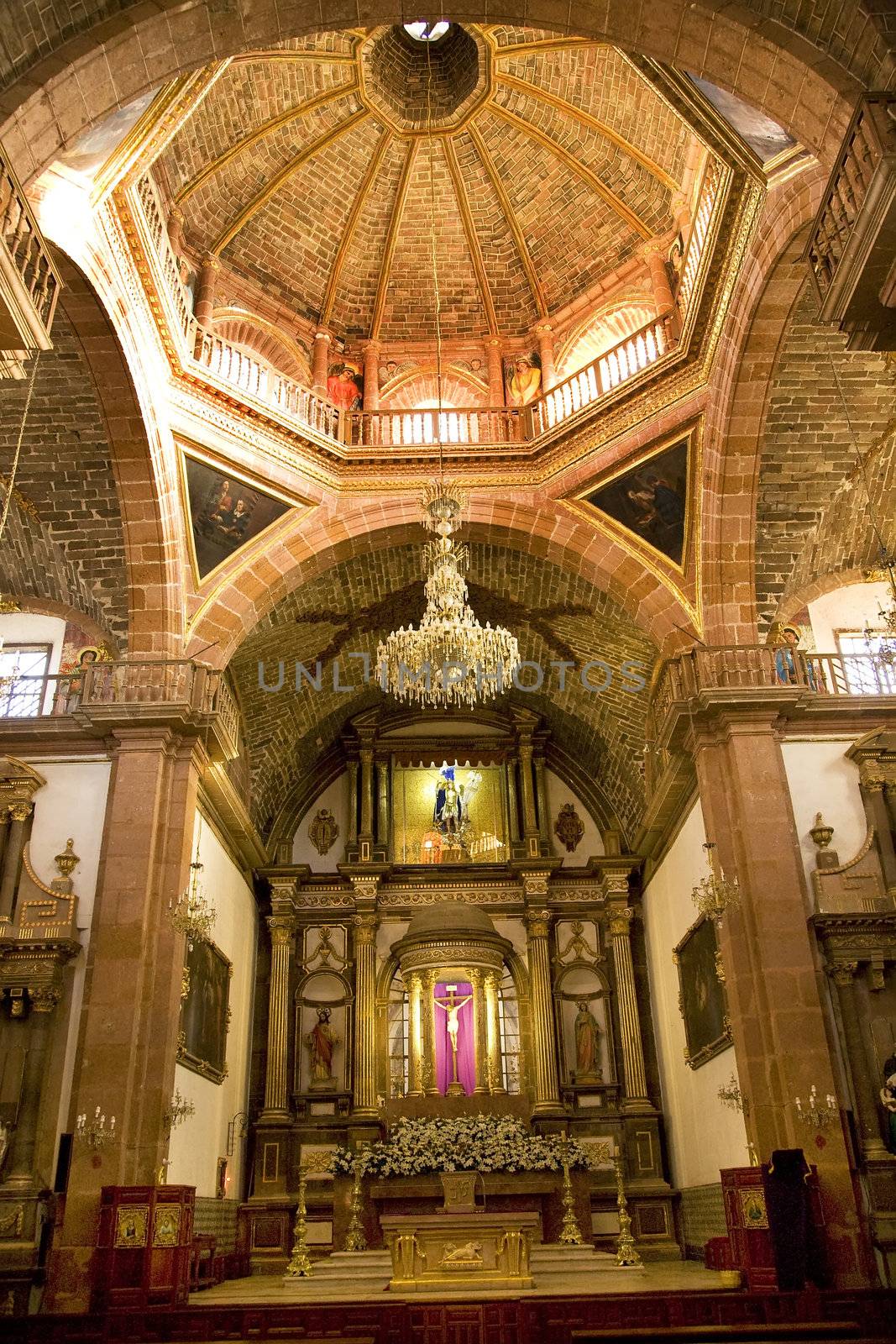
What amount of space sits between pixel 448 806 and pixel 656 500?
24.1 feet

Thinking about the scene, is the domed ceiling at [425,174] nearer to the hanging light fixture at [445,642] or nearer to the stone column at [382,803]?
the hanging light fixture at [445,642]

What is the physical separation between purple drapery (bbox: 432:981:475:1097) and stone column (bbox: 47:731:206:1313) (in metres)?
5.62

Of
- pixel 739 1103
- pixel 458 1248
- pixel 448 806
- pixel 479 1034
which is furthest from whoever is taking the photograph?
pixel 448 806


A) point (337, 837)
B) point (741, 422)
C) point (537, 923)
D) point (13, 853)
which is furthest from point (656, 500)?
point (13, 853)

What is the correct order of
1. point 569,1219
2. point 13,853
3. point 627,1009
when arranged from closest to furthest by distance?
point 13,853
point 569,1219
point 627,1009

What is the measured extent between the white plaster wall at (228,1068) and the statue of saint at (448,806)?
338cm

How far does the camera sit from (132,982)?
11102mm

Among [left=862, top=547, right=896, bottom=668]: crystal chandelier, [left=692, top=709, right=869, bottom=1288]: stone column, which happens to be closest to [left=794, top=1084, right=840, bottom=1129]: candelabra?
[left=692, top=709, right=869, bottom=1288]: stone column

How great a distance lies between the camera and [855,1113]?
10695 millimetres

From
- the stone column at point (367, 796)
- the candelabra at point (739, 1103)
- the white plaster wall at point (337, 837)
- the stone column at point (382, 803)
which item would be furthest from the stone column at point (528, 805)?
the candelabra at point (739, 1103)

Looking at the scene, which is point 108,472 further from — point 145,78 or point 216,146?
point 145,78

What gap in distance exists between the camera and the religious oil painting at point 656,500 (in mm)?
13258

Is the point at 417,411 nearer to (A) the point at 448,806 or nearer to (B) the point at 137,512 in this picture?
(B) the point at 137,512

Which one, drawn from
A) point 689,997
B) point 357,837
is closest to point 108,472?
point 357,837
